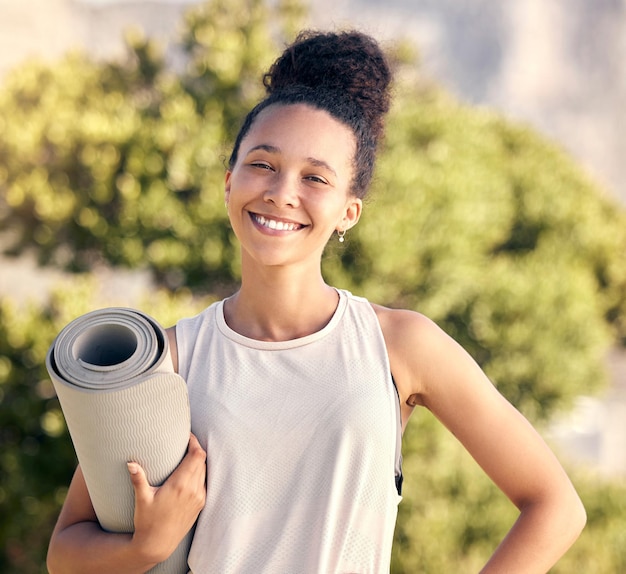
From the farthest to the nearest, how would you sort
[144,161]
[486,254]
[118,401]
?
[486,254], [144,161], [118,401]

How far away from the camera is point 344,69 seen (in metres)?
1.47

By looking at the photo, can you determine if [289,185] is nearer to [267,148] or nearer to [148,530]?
[267,148]

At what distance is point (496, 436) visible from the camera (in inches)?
53.5

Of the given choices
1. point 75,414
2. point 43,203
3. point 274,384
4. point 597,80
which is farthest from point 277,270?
point 597,80

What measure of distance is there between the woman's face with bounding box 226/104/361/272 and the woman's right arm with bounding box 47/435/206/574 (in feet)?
1.09

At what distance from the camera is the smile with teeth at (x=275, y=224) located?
135 cm

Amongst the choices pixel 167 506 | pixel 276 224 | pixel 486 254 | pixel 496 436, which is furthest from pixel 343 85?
pixel 486 254

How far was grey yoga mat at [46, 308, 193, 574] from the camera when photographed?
121cm

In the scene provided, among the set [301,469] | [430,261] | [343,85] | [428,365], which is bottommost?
[430,261]

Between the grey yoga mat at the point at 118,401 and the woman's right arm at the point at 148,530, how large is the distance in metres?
0.02

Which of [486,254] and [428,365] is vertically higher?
[428,365]

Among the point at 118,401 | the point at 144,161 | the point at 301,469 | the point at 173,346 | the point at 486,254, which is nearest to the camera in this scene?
the point at 118,401

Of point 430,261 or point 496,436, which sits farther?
point 430,261

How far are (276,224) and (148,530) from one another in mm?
493
